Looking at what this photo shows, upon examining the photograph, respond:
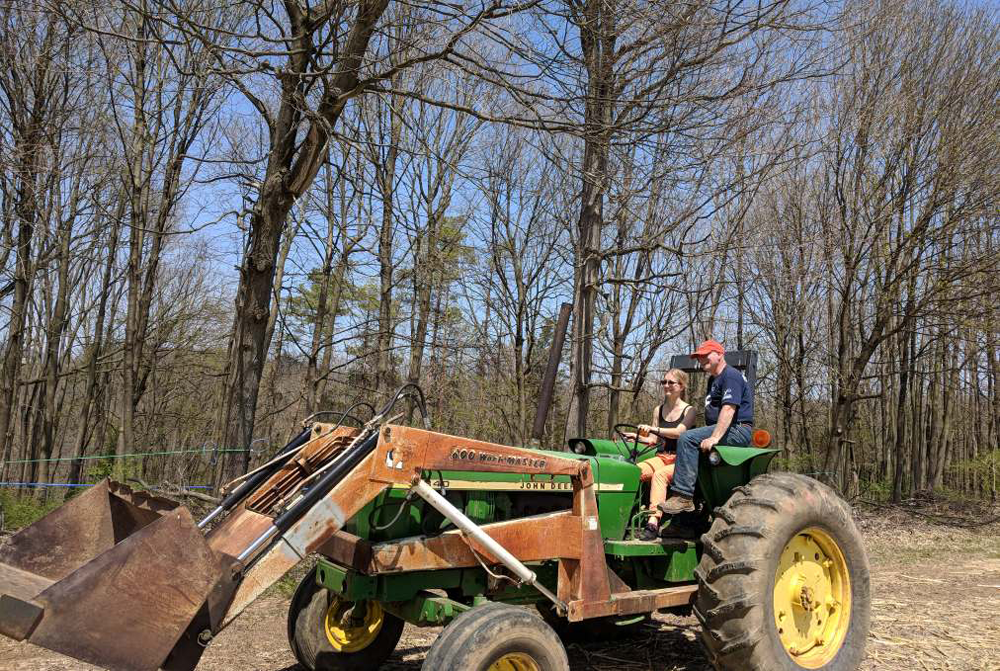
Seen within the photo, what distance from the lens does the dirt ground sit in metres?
5.22

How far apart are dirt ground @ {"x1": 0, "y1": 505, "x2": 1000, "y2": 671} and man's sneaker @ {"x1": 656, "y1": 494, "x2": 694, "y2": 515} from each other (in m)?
1.19

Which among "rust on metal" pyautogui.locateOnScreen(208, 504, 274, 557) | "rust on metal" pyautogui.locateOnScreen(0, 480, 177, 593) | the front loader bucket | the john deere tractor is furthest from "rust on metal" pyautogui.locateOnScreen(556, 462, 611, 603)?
"rust on metal" pyautogui.locateOnScreen(0, 480, 177, 593)

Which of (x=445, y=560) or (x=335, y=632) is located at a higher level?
(x=445, y=560)

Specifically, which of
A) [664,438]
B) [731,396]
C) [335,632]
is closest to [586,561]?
[664,438]

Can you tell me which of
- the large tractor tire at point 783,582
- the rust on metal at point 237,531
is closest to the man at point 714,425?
the large tractor tire at point 783,582

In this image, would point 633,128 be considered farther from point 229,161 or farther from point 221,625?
point 221,625

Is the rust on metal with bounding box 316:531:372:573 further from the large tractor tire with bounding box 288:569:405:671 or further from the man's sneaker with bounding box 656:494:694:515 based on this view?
the man's sneaker with bounding box 656:494:694:515

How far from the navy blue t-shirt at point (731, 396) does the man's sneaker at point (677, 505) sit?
63 cm

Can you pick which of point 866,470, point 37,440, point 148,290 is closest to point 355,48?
point 148,290

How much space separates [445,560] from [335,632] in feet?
3.95

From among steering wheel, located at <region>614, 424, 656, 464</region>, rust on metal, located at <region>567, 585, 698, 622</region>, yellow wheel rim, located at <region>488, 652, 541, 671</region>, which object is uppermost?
steering wheel, located at <region>614, 424, 656, 464</region>

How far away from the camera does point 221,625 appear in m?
3.18

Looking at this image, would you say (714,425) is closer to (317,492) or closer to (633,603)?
(633,603)

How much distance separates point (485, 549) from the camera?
13.3ft
